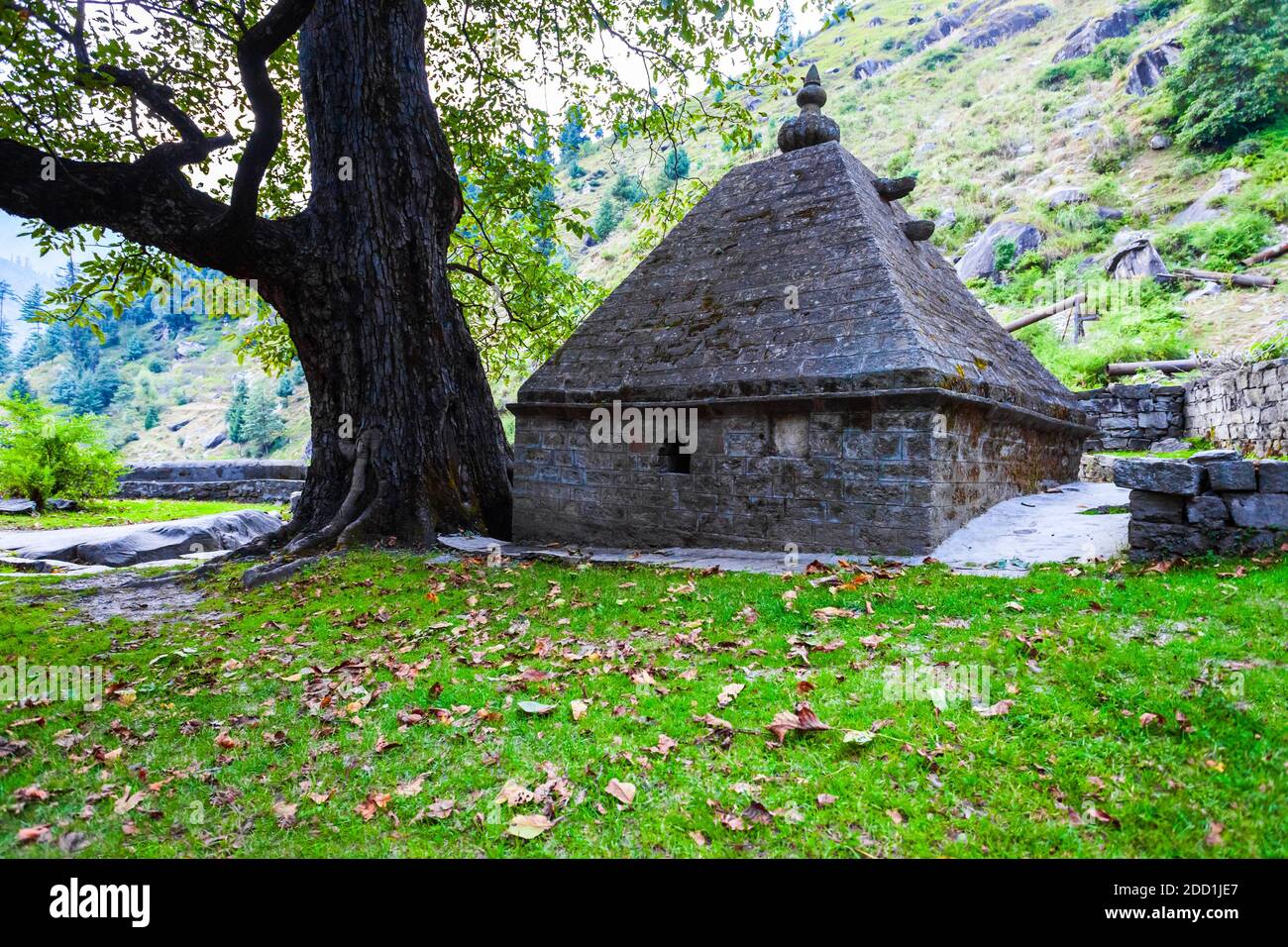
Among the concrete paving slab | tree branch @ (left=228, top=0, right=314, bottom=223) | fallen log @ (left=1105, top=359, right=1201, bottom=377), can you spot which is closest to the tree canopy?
tree branch @ (left=228, top=0, right=314, bottom=223)

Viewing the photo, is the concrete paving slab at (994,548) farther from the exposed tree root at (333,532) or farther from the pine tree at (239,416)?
the pine tree at (239,416)

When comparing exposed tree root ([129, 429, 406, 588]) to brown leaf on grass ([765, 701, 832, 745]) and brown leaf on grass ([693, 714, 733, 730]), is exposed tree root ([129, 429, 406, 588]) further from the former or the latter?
brown leaf on grass ([765, 701, 832, 745])

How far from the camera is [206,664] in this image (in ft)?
14.8

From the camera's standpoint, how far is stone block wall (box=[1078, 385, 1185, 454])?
14.1m

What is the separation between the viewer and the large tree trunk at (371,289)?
8523mm

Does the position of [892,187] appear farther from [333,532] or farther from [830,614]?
[333,532]

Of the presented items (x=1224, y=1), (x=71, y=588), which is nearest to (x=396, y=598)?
(x=71, y=588)

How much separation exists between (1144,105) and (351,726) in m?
49.4

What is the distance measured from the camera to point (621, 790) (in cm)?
273

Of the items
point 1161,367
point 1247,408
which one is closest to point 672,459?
point 1247,408

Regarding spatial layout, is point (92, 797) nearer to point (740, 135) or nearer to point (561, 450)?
point (561, 450)

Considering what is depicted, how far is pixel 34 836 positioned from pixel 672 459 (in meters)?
6.62

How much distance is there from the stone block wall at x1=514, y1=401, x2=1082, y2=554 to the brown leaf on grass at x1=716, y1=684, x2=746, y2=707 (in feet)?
11.7

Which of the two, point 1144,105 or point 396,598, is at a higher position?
point 1144,105
